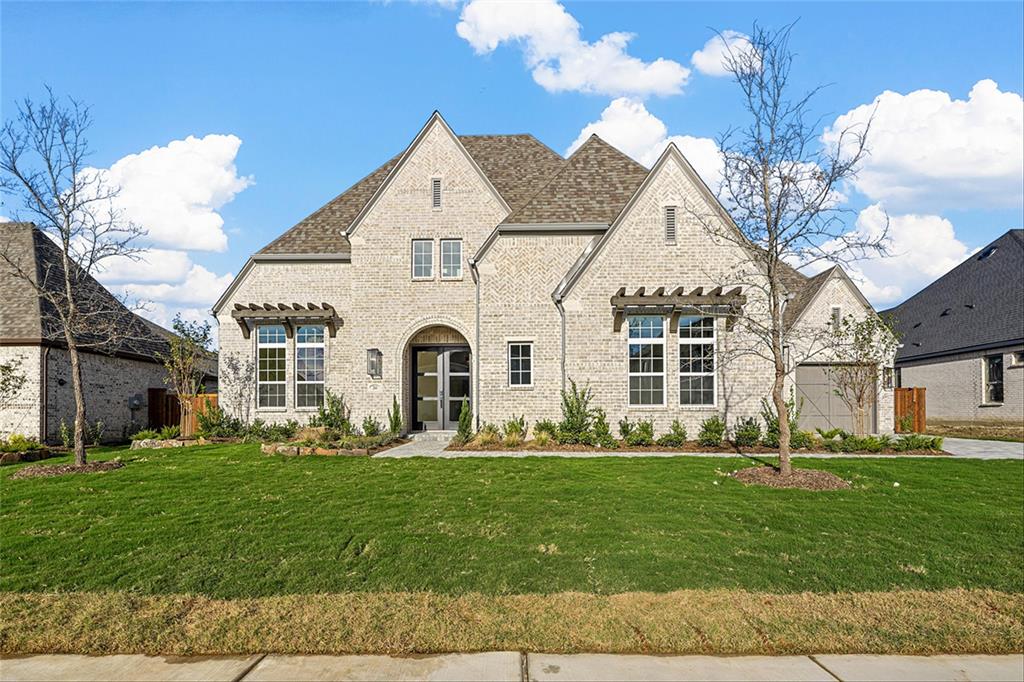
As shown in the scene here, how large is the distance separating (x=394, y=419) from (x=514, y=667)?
49.3 ft

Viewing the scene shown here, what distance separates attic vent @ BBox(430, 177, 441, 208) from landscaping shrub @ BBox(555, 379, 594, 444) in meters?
7.27

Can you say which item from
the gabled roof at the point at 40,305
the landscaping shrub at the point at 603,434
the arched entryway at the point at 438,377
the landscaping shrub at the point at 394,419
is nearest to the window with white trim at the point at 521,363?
the arched entryway at the point at 438,377

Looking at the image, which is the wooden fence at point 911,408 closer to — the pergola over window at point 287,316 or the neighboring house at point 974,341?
the neighboring house at point 974,341

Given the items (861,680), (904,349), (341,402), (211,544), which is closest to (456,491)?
(211,544)

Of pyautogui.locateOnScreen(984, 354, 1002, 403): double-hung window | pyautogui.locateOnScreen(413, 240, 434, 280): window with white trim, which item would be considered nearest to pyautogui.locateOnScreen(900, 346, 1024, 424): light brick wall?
pyautogui.locateOnScreen(984, 354, 1002, 403): double-hung window

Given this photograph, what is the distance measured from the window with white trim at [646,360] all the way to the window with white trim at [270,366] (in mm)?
11385

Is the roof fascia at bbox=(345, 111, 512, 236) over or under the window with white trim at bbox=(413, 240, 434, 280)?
over

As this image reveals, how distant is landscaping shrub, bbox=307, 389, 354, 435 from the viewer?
19406 millimetres

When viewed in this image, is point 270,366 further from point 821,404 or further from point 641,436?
point 821,404

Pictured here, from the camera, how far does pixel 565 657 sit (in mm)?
4672

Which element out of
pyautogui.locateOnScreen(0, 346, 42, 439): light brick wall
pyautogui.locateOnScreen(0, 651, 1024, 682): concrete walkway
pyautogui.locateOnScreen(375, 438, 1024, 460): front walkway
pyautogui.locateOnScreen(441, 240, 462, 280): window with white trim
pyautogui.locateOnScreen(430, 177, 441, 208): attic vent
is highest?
pyautogui.locateOnScreen(430, 177, 441, 208): attic vent

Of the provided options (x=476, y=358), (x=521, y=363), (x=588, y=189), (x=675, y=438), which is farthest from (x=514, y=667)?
(x=588, y=189)

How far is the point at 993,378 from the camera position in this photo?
2511cm

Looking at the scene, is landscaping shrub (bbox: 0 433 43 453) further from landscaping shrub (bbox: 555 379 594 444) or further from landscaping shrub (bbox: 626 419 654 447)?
landscaping shrub (bbox: 626 419 654 447)
